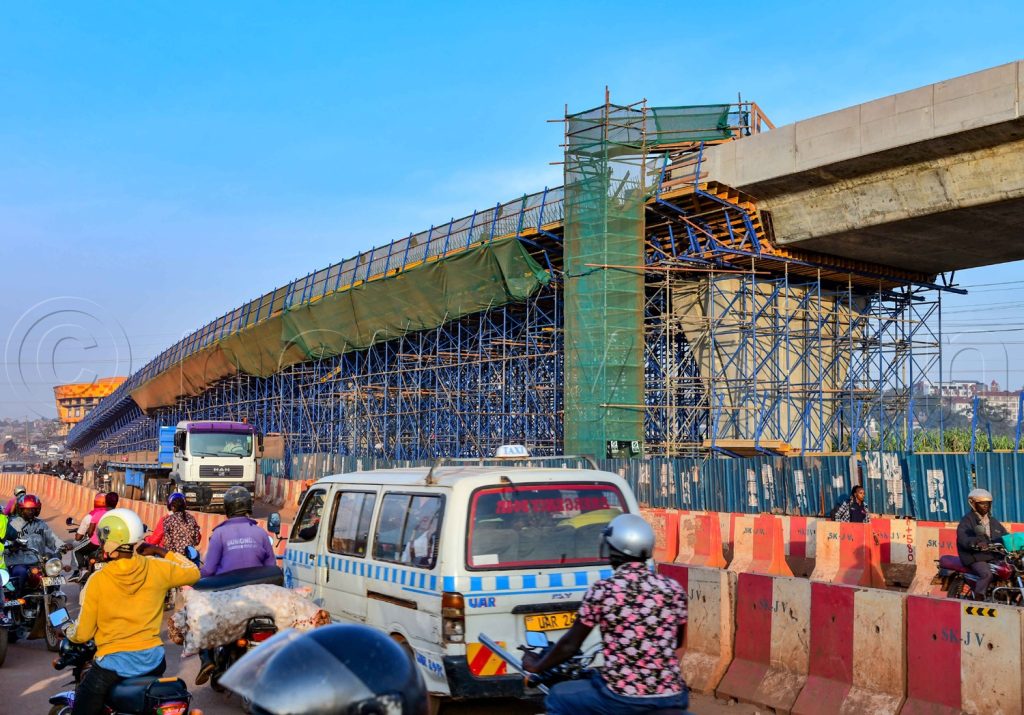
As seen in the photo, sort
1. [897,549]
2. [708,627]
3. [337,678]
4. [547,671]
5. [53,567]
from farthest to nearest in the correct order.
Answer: [897,549]
[53,567]
[708,627]
[547,671]
[337,678]

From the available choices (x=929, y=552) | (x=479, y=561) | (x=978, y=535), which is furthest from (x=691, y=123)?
(x=479, y=561)

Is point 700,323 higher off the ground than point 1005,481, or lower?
higher

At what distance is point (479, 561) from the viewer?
6598 millimetres

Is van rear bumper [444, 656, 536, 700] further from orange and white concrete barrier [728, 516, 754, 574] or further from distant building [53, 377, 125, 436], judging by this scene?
distant building [53, 377, 125, 436]

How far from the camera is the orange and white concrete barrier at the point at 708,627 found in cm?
806

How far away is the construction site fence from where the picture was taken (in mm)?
17531

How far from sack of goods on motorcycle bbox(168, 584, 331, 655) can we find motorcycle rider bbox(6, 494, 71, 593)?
5046mm

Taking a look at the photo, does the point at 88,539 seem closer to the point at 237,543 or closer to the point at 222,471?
the point at 237,543

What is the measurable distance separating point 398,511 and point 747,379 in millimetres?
22609

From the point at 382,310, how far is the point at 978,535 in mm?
31411

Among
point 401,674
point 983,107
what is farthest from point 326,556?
→ point 983,107

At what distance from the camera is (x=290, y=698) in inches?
85.4

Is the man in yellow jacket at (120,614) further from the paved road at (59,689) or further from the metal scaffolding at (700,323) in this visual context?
the metal scaffolding at (700,323)

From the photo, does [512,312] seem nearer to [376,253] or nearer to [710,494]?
[376,253]
